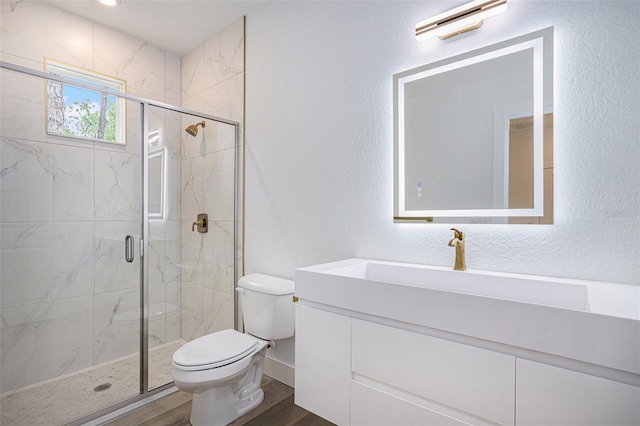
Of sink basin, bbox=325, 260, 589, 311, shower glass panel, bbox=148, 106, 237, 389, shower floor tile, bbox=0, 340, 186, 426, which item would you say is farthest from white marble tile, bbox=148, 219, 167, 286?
sink basin, bbox=325, 260, 589, 311

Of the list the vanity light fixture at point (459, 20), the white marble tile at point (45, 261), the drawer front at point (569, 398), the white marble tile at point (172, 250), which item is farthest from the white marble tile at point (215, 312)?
the vanity light fixture at point (459, 20)

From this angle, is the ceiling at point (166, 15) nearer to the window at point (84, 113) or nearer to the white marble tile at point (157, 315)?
the window at point (84, 113)

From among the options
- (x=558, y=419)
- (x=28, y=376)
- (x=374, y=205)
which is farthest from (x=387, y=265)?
(x=28, y=376)

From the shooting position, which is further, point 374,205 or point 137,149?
point 137,149

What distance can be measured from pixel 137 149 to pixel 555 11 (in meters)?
2.19

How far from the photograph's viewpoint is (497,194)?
1445mm

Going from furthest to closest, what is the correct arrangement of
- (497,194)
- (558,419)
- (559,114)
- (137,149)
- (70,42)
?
1. (70,42)
2. (137,149)
3. (497,194)
4. (559,114)
5. (558,419)

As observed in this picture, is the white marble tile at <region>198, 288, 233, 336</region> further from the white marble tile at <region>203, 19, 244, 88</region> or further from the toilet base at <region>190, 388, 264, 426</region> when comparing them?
the white marble tile at <region>203, 19, 244, 88</region>

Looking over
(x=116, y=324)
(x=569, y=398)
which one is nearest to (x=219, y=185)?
(x=116, y=324)

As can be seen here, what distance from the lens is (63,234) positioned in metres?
1.81

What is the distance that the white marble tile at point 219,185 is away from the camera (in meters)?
2.38

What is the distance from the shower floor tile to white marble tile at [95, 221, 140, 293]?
1.50ft

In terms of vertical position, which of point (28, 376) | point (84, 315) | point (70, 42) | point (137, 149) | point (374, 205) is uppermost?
point (70, 42)

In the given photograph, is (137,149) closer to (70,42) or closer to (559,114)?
(70,42)
